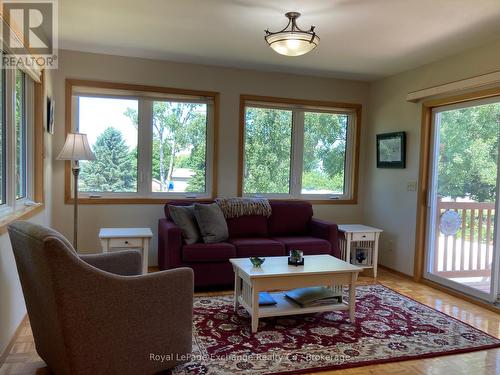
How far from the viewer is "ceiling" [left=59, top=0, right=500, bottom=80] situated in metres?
2.86

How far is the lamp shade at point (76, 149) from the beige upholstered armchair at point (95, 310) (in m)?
1.89

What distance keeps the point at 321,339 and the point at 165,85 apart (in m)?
3.19

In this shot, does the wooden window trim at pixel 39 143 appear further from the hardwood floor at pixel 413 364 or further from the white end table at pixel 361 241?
the white end table at pixel 361 241

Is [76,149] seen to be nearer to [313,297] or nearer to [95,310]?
[95,310]

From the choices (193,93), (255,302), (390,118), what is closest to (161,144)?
(193,93)

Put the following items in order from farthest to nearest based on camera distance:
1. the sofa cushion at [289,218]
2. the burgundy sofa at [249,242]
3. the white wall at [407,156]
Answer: the sofa cushion at [289,218] < the white wall at [407,156] < the burgundy sofa at [249,242]

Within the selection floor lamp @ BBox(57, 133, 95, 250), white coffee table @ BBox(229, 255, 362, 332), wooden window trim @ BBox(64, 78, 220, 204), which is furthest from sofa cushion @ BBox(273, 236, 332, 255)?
floor lamp @ BBox(57, 133, 95, 250)

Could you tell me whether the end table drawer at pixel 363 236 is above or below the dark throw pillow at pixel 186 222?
below

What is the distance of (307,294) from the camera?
316 cm

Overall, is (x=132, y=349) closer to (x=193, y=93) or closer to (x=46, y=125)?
(x=46, y=125)

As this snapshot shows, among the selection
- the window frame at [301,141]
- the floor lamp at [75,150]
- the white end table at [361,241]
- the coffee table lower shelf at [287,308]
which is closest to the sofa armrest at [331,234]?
the white end table at [361,241]

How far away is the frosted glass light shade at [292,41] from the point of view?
2.84 metres

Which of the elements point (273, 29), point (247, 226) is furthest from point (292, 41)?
point (247, 226)

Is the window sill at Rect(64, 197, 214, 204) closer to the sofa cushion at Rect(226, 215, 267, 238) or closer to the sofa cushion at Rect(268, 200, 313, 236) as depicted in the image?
the sofa cushion at Rect(226, 215, 267, 238)
